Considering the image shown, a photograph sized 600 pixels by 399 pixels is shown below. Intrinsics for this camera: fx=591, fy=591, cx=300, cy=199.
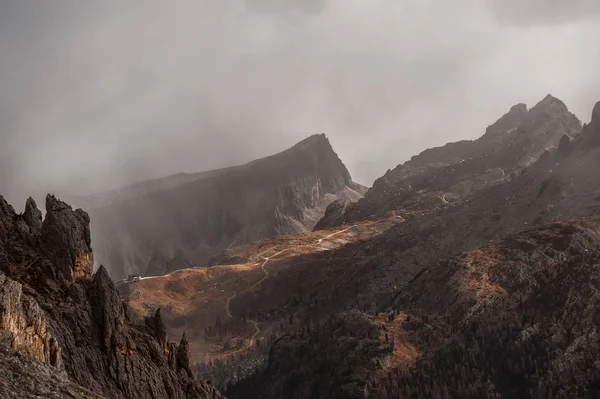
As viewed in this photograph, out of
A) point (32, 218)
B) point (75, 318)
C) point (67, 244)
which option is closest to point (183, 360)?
point (75, 318)

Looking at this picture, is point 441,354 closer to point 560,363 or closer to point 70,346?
point 560,363

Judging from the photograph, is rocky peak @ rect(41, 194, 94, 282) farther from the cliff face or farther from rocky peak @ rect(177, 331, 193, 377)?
rocky peak @ rect(177, 331, 193, 377)

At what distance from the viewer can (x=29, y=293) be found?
2766 inches

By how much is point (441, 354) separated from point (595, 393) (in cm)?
4731

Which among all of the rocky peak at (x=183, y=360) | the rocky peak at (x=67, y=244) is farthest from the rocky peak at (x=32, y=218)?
the rocky peak at (x=183, y=360)

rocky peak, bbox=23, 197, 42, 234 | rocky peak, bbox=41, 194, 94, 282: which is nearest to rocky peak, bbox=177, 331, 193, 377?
rocky peak, bbox=41, 194, 94, 282

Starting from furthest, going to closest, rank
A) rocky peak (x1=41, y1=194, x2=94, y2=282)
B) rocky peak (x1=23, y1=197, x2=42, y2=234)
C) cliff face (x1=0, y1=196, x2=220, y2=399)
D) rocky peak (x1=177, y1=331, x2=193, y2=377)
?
rocky peak (x1=177, y1=331, x2=193, y2=377) → rocky peak (x1=23, y1=197, x2=42, y2=234) → rocky peak (x1=41, y1=194, x2=94, y2=282) → cliff face (x1=0, y1=196, x2=220, y2=399)

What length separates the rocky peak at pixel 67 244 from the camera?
80.6 metres

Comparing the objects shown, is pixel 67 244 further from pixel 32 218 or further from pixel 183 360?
pixel 183 360

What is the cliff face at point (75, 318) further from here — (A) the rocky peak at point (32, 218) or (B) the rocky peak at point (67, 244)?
(A) the rocky peak at point (32, 218)

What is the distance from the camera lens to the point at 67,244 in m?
81.6

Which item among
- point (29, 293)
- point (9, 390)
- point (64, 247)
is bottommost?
point (9, 390)

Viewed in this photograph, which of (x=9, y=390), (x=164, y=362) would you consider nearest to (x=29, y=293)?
(x=164, y=362)

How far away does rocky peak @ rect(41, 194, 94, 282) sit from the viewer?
80.6 metres
